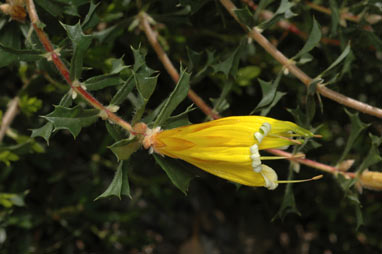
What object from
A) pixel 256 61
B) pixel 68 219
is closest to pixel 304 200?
pixel 256 61

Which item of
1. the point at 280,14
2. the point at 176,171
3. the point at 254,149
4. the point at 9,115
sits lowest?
the point at 9,115

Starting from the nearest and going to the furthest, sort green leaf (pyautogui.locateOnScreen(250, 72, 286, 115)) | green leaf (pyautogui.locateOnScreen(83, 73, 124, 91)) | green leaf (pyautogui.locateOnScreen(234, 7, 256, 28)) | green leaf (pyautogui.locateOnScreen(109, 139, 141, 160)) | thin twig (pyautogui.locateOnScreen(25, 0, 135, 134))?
green leaf (pyautogui.locateOnScreen(109, 139, 141, 160)) < thin twig (pyautogui.locateOnScreen(25, 0, 135, 134)) < green leaf (pyautogui.locateOnScreen(83, 73, 124, 91)) < green leaf (pyautogui.locateOnScreen(234, 7, 256, 28)) < green leaf (pyautogui.locateOnScreen(250, 72, 286, 115))

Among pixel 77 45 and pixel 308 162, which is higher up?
pixel 77 45

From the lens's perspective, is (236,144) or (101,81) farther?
(101,81)

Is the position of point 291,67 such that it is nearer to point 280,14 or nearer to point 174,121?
point 280,14

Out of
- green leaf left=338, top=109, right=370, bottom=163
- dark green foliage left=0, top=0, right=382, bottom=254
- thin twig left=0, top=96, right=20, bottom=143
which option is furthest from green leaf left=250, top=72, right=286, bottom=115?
thin twig left=0, top=96, right=20, bottom=143

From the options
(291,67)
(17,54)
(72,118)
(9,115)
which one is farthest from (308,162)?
(9,115)

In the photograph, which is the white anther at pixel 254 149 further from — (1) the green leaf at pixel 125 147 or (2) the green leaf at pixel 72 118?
(2) the green leaf at pixel 72 118

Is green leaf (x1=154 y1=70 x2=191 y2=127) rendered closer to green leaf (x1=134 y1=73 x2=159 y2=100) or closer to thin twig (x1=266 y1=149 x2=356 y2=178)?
green leaf (x1=134 y1=73 x2=159 y2=100)
